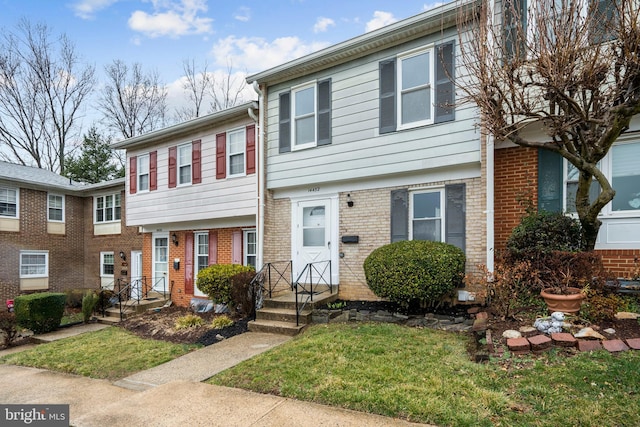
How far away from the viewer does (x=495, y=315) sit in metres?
5.83

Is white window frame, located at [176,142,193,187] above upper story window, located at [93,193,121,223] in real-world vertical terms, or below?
above

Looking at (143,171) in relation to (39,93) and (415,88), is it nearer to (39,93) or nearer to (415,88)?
(415,88)

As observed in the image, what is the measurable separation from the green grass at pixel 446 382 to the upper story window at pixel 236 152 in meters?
6.35

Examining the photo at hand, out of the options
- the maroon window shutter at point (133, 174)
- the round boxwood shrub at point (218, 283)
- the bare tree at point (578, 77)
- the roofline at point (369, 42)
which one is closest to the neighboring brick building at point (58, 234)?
the maroon window shutter at point (133, 174)

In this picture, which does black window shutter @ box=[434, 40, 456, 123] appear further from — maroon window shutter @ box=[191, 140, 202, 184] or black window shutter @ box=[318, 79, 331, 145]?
maroon window shutter @ box=[191, 140, 202, 184]

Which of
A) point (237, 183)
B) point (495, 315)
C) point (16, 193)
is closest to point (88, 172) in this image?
point (16, 193)

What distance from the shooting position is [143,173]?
13.3 meters

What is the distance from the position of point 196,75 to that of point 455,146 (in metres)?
21.9

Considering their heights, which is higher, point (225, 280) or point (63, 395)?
point (225, 280)

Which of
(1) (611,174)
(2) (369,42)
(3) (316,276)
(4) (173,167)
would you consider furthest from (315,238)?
(4) (173,167)

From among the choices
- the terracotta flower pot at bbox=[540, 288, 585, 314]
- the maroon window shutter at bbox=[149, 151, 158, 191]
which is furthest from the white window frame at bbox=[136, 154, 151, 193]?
the terracotta flower pot at bbox=[540, 288, 585, 314]

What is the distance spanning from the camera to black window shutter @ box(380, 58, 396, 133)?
7.95 metres

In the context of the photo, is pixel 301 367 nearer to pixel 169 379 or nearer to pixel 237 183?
pixel 169 379

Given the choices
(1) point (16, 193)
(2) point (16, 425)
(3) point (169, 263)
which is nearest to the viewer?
(2) point (16, 425)
